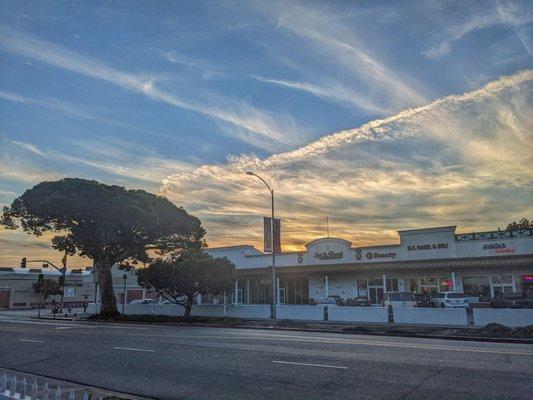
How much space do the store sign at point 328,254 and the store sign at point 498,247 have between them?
13968mm

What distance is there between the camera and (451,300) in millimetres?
35406

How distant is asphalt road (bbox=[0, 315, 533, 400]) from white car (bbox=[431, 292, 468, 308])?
788 inches

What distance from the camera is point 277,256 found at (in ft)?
171

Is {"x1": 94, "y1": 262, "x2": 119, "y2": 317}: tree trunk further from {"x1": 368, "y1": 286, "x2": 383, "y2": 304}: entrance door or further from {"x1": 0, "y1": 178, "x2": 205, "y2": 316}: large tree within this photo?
{"x1": 368, "y1": 286, "x2": 383, "y2": 304}: entrance door

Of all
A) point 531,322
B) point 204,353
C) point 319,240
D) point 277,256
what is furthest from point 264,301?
point 204,353

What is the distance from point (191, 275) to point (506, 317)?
20.8 meters

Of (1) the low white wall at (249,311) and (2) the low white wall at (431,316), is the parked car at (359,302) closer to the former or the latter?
(1) the low white wall at (249,311)

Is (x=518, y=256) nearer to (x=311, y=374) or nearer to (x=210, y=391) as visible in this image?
(x=311, y=374)

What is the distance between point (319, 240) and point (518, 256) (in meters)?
18.9

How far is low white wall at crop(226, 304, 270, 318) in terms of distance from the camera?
3519 cm

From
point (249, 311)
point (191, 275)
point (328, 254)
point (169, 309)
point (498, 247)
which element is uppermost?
point (328, 254)

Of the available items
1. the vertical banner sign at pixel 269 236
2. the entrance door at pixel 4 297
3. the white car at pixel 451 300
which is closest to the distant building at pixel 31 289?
the entrance door at pixel 4 297

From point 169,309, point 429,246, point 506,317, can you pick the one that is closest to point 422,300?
point 429,246

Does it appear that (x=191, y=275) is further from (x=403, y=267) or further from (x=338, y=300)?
(x=403, y=267)
